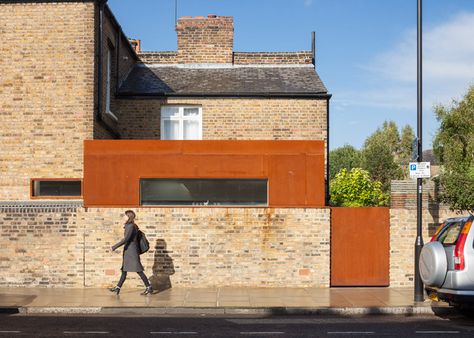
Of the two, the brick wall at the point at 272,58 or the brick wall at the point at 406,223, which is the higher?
the brick wall at the point at 272,58

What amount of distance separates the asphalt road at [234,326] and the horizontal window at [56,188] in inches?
165

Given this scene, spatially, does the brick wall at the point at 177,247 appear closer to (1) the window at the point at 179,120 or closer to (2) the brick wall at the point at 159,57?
(1) the window at the point at 179,120

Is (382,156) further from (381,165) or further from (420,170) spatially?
(420,170)

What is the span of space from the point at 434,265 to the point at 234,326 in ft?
11.8

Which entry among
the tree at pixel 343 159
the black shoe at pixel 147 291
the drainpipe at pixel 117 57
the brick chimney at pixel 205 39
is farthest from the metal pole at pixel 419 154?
the tree at pixel 343 159

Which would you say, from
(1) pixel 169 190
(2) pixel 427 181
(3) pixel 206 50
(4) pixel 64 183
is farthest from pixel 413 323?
(3) pixel 206 50

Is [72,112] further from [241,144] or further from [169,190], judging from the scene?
[241,144]

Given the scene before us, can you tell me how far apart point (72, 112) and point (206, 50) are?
7.37 meters

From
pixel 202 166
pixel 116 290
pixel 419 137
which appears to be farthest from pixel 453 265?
pixel 116 290

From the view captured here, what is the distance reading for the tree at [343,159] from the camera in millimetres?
66319

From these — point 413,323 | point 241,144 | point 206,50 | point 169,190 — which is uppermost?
point 206,50

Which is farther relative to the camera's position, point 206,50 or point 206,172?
point 206,50

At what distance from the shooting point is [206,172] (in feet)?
46.2

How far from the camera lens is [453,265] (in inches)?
393
